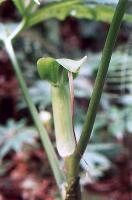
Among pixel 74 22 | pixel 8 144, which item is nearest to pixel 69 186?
pixel 8 144

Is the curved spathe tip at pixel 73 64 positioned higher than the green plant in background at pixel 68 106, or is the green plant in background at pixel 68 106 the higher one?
the curved spathe tip at pixel 73 64

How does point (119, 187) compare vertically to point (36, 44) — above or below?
below

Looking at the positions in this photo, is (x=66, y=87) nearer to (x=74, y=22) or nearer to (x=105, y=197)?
(x=105, y=197)

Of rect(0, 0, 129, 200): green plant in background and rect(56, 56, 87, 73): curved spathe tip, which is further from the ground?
rect(56, 56, 87, 73): curved spathe tip

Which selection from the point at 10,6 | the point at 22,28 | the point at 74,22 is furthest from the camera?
the point at 74,22

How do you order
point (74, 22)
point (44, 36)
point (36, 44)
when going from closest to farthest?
1. point (36, 44)
2. point (44, 36)
3. point (74, 22)

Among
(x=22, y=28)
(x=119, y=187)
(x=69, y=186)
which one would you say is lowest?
(x=119, y=187)

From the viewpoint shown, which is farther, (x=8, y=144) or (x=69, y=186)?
(x=8, y=144)
